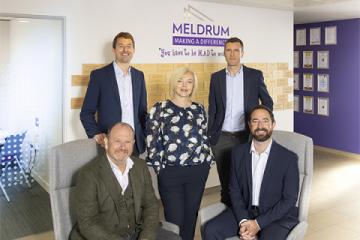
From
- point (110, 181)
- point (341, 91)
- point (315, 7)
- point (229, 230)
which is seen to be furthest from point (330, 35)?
point (110, 181)

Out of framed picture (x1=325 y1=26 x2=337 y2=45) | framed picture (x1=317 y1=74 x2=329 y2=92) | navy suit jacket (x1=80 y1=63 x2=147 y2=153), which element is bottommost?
navy suit jacket (x1=80 y1=63 x2=147 y2=153)

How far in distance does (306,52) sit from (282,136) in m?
5.24

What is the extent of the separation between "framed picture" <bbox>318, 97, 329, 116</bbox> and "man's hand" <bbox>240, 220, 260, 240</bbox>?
5.41m

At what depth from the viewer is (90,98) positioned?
3.08m

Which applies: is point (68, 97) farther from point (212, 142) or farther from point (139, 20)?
point (212, 142)

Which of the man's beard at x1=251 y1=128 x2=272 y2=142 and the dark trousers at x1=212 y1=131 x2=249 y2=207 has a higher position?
the man's beard at x1=251 y1=128 x2=272 y2=142

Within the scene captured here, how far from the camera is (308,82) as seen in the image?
7.61 meters

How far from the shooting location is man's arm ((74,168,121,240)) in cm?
217

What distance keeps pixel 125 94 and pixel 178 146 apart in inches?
27.8

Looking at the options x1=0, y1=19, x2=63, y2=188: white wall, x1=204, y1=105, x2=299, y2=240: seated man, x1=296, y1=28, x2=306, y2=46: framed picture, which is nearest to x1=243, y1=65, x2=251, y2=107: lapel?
x1=204, y1=105, x2=299, y2=240: seated man

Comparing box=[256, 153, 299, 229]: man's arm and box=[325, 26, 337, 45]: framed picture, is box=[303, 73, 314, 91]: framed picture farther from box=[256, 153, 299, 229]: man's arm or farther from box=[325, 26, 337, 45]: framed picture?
box=[256, 153, 299, 229]: man's arm

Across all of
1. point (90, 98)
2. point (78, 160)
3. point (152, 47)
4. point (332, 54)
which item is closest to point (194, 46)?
point (152, 47)

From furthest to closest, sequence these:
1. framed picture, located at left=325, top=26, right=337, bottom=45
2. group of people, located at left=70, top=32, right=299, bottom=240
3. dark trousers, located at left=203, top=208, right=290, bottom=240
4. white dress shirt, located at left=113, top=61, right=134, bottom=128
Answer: framed picture, located at left=325, top=26, right=337, bottom=45 < white dress shirt, located at left=113, top=61, right=134, bottom=128 < dark trousers, located at left=203, top=208, right=290, bottom=240 < group of people, located at left=70, top=32, right=299, bottom=240

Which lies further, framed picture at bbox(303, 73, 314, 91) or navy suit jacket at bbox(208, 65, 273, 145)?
framed picture at bbox(303, 73, 314, 91)
